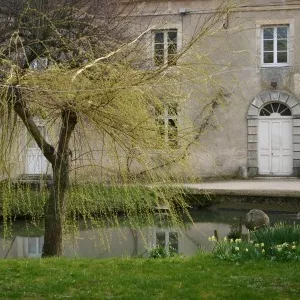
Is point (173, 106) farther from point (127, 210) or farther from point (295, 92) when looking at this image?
point (295, 92)

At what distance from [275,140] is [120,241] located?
10.8m

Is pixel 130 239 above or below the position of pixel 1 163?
below

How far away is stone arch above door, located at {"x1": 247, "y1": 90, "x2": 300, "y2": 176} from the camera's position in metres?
18.6

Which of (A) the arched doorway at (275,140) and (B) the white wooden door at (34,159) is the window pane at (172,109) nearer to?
(B) the white wooden door at (34,159)

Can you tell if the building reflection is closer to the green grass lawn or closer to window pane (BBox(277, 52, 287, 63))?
the green grass lawn

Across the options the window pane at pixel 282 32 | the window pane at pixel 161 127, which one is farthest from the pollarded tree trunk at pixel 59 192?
the window pane at pixel 282 32

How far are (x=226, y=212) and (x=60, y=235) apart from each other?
7.64 meters

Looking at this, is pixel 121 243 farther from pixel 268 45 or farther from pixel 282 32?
pixel 282 32

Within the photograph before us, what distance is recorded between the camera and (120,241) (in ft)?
29.1

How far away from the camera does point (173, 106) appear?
17.2 feet

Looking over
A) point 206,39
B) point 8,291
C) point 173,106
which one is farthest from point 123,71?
point 8,291

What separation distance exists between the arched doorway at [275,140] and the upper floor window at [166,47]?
12558 mm

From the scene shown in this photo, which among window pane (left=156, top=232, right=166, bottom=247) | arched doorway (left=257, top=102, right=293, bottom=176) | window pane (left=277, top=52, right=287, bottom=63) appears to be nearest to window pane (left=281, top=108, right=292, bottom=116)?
arched doorway (left=257, top=102, right=293, bottom=176)

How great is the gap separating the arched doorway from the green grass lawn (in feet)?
39.5
